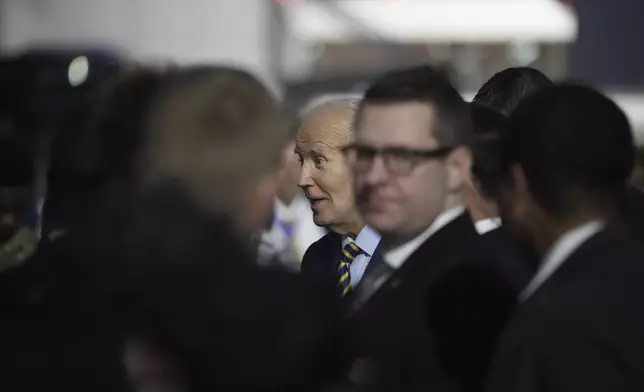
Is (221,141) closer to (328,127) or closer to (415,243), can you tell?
(415,243)

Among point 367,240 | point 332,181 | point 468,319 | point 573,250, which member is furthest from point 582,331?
point 332,181

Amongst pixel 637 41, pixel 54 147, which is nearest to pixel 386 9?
pixel 637 41

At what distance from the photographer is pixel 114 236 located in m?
2.32

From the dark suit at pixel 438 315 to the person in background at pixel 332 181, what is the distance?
2.81ft

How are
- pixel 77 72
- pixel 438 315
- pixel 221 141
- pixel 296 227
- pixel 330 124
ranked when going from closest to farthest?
pixel 221 141 → pixel 438 315 → pixel 330 124 → pixel 296 227 → pixel 77 72

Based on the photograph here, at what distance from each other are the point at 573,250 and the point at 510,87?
133cm

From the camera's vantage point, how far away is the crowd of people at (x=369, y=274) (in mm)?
2312

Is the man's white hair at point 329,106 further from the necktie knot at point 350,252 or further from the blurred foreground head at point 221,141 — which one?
the blurred foreground head at point 221,141

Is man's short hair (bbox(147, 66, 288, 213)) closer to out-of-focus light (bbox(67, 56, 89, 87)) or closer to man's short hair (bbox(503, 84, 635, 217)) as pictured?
man's short hair (bbox(503, 84, 635, 217))

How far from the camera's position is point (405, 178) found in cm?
295

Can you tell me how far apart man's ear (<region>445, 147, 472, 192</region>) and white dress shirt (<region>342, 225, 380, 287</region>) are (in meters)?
0.60

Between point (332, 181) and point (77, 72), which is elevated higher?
point (332, 181)

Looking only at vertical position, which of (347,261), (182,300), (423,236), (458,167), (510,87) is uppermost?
(182,300)

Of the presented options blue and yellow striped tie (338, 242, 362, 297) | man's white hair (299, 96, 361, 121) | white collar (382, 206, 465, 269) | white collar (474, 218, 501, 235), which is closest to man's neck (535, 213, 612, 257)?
white collar (382, 206, 465, 269)
